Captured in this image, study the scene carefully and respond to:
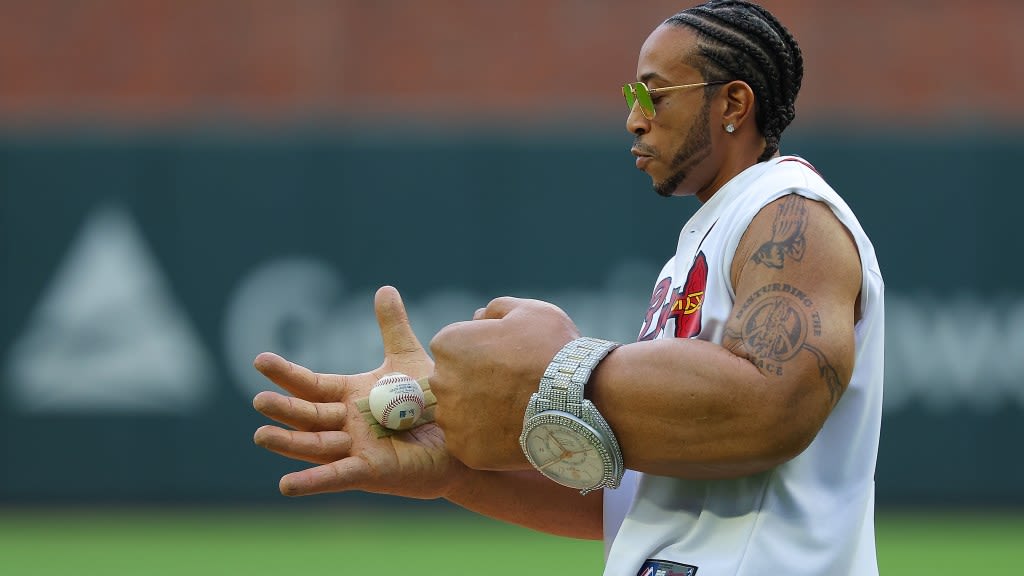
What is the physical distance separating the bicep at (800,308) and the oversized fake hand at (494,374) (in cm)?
35

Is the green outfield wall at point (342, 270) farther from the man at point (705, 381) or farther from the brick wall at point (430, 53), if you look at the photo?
the man at point (705, 381)

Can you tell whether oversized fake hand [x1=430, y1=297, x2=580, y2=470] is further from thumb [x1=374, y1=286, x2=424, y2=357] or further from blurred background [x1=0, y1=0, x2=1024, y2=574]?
blurred background [x1=0, y1=0, x2=1024, y2=574]

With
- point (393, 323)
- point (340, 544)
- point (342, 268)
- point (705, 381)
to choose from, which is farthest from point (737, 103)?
point (342, 268)

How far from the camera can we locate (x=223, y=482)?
10555 millimetres

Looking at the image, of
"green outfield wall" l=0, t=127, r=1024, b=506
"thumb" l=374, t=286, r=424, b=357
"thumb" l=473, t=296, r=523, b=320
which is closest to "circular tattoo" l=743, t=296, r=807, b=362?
"thumb" l=473, t=296, r=523, b=320

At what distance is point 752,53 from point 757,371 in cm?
75

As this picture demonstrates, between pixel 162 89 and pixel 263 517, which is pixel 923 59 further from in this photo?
pixel 263 517

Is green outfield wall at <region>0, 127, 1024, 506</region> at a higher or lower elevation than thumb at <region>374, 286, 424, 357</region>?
higher

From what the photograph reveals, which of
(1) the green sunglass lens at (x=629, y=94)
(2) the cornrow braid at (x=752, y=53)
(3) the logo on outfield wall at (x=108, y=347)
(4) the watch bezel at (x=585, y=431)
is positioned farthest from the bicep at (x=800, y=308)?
(3) the logo on outfield wall at (x=108, y=347)

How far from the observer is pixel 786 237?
7.13 ft

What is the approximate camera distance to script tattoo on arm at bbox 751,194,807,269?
7.06 feet

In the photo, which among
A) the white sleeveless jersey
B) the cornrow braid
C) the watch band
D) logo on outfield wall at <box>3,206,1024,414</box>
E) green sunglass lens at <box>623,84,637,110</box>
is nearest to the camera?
the watch band

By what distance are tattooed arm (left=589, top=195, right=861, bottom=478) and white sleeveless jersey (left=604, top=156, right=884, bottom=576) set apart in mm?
107

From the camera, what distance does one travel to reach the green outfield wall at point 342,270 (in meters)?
10.5
